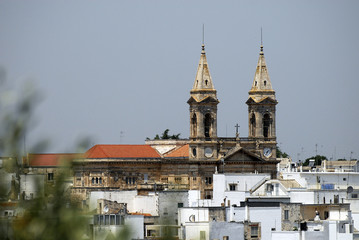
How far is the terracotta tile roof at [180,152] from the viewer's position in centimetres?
10187

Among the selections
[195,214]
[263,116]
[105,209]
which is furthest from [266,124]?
[195,214]

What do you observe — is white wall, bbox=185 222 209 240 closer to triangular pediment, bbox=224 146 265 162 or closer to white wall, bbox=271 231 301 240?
white wall, bbox=271 231 301 240

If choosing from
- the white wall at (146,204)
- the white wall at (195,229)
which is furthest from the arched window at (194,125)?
the white wall at (195,229)

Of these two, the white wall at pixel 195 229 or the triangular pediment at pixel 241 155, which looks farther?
the triangular pediment at pixel 241 155

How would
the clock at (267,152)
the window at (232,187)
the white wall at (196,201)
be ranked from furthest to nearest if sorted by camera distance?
the clock at (267,152) < the window at (232,187) < the white wall at (196,201)

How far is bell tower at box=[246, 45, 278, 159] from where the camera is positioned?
335 feet

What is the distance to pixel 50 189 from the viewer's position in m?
16.0

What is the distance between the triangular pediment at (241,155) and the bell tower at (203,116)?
130 cm

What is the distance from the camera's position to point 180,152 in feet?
338

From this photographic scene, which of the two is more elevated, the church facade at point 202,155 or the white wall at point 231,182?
the church facade at point 202,155

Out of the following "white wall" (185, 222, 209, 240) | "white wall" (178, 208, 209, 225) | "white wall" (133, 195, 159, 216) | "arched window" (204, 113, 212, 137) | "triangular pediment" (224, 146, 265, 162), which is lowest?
"white wall" (185, 222, 209, 240)

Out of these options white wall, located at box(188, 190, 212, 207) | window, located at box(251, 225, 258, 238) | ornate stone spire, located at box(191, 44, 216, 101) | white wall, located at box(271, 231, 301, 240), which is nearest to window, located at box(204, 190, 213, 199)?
ornate stone spire, located at box(191, 44, 216, 101)

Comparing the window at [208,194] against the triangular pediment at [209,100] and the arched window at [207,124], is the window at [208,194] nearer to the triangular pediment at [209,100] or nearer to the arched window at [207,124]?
the arched window at [207,124]

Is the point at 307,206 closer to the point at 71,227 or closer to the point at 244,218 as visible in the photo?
the point at 244,218
